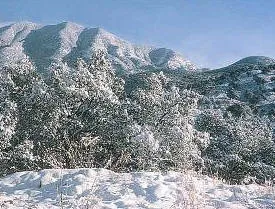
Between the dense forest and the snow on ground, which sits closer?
the snow on ground

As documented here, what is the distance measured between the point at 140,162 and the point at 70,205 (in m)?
17.1

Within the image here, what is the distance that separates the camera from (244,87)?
265 ft

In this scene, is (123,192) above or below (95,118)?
below

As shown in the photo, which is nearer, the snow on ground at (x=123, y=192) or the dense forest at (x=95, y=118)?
the snow on ground at (x=123, y=192)

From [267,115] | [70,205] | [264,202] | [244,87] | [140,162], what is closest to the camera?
[70,205]

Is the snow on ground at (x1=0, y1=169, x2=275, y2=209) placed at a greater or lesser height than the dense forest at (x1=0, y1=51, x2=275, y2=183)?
lesser

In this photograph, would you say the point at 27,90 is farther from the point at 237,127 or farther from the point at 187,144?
the point at 237,127

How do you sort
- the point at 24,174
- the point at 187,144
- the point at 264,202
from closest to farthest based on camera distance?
the point at 264,202 < the point at 24,174 < the point at 187,144

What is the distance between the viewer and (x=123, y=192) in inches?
334

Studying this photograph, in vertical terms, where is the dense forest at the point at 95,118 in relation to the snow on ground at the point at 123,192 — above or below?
above

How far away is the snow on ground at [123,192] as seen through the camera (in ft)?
25.5

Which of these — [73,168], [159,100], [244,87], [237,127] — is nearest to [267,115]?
[244,87]

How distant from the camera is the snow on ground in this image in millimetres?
7758

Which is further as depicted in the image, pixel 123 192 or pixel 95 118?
pixel 95 118
